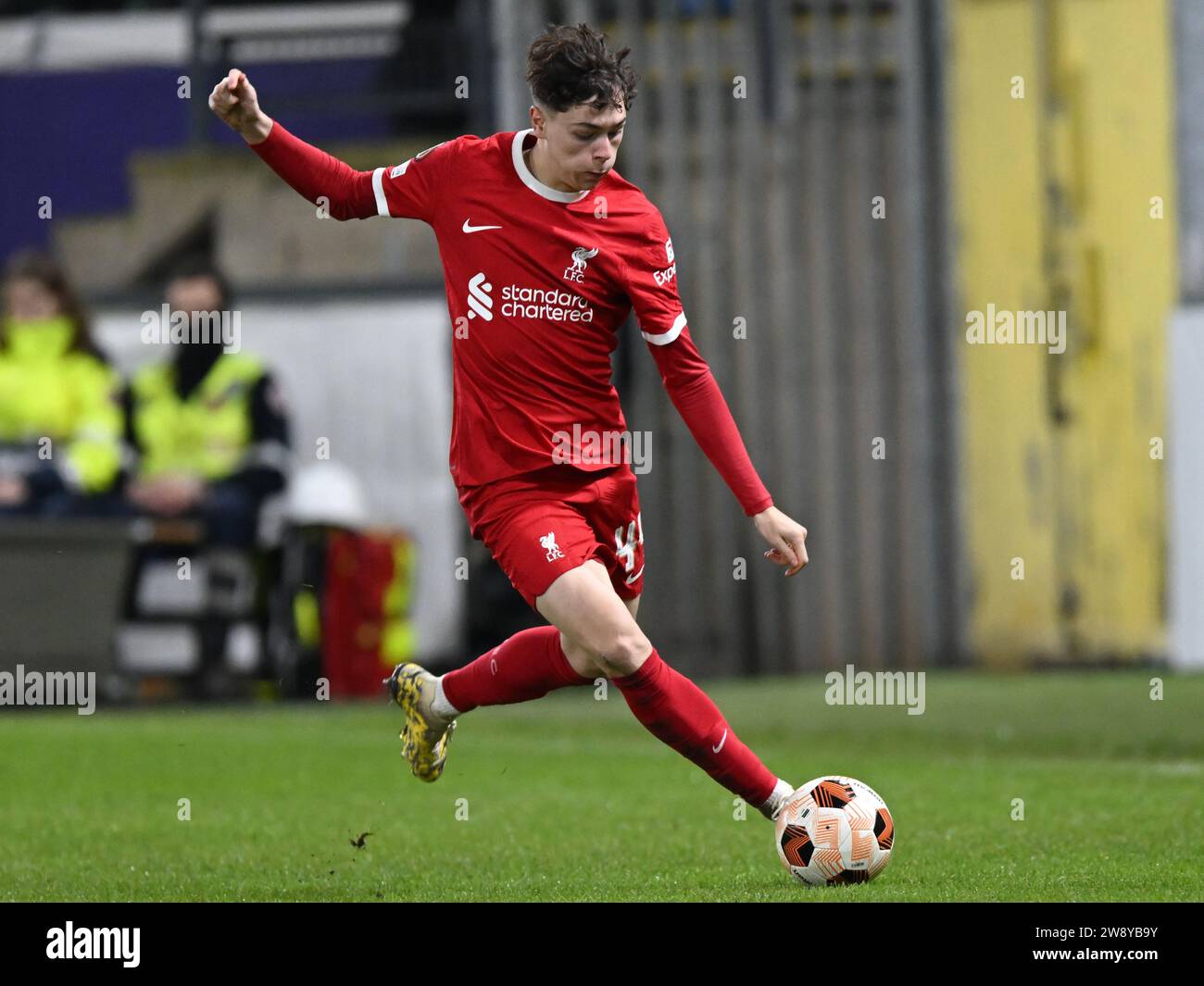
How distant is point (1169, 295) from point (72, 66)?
8.97 meters

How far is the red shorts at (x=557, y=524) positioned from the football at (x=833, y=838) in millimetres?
864

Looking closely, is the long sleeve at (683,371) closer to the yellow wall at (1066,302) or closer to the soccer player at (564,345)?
the soccer player at (564,345)

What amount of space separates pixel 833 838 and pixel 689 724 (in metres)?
0.47

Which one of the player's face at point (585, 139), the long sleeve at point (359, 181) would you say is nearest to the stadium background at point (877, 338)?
the long sleeve at point (359, 181)

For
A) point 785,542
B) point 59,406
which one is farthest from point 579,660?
point 59,406

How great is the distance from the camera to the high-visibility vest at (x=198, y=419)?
1299 centimetres

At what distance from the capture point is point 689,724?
223 inches

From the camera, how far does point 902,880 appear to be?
18.2ft

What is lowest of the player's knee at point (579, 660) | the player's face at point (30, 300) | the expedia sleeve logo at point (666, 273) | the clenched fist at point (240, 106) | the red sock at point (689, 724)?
the red sock at point (689, 724)
